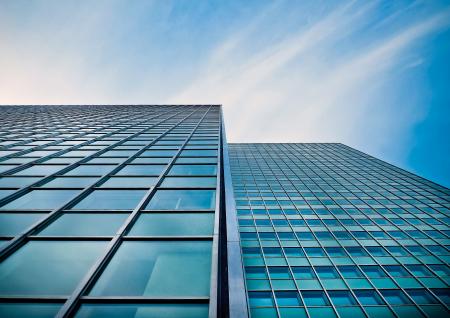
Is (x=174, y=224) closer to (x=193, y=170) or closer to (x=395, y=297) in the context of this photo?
(x=193, y=170)

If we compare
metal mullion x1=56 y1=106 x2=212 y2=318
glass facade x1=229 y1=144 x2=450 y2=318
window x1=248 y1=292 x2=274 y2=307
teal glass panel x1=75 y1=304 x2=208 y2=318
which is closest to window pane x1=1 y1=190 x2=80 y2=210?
metal mullion x1=56 y1=106 x2=212 y2=318

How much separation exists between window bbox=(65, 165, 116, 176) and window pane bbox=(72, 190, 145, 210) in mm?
2067

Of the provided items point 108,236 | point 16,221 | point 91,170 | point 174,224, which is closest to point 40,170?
point 91,170

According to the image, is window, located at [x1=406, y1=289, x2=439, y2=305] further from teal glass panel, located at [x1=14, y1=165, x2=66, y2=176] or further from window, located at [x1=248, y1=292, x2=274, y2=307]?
teal glass panel, located at [x1=14, y1=165, x2=66, y2=176]

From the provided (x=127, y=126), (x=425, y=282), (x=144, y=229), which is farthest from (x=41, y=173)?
(x=425, y=282)

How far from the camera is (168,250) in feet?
19.4

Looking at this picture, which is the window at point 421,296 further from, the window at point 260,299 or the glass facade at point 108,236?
the glass facade at point 108,236

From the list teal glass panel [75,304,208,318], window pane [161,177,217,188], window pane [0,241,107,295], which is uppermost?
window pane [161,177,217,188]

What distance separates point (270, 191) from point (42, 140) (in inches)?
1078

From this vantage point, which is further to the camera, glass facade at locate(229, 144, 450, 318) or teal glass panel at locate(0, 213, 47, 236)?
glass facade at locate(229, 144, 450, 318)

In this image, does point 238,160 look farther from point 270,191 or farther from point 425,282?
point 425,282

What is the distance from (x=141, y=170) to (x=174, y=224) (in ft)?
16.4

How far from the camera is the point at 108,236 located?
20.4ft

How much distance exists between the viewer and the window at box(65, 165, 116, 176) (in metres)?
10.6
